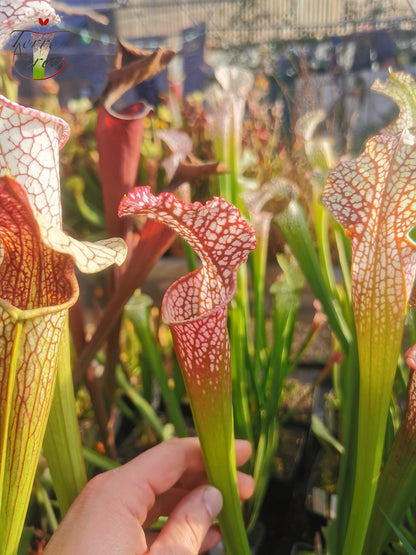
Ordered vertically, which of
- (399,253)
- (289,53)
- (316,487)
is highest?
(289,53)

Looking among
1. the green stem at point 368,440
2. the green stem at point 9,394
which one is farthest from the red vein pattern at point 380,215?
the green stem at point 9,394

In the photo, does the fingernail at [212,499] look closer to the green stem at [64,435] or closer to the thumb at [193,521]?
the thumb at [193,521]

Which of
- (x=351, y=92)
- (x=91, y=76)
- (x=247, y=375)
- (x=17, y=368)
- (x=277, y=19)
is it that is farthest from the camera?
(x=277, y=19)

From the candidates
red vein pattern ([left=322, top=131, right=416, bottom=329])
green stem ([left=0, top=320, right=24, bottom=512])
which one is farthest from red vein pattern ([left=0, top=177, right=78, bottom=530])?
red vein pattern ([left=322, top=131, right=416, bottom=329])

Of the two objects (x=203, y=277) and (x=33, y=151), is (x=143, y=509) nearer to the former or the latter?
(x=203, y=277)

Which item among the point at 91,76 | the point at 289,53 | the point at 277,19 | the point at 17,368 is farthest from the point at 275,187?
the point at 277,19

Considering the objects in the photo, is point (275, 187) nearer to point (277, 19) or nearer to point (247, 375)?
point (247, 375)
